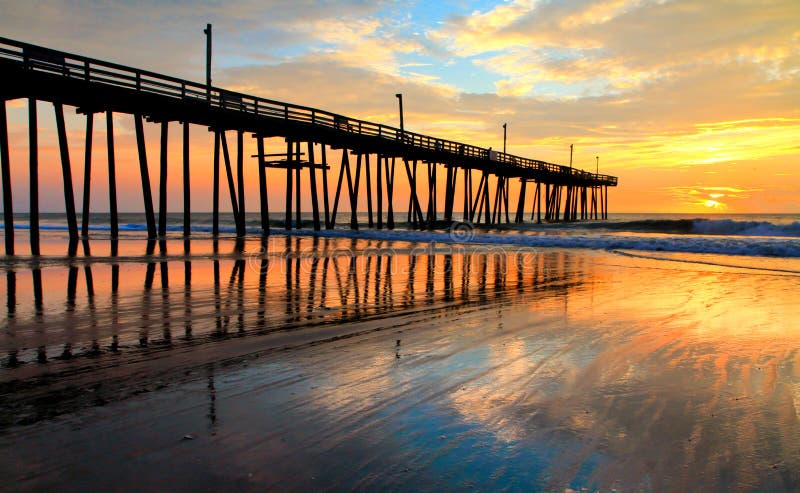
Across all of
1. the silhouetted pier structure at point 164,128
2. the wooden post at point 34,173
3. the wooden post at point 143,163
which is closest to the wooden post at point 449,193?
the silhouetted pier structure at point 164,128

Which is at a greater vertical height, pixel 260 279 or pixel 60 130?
pixel 60 130

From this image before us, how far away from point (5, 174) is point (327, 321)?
11353mm

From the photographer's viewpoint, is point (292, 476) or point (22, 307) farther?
point (22, 307)

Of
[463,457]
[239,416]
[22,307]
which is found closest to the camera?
[463,457]

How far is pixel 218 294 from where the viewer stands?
7.95 meters

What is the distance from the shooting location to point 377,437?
2.95 metres

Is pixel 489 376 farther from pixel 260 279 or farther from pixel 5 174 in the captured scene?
pixel 5 174

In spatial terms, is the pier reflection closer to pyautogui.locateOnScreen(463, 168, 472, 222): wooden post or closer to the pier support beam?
the pier support beam

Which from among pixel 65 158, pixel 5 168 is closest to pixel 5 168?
pixel 5 168

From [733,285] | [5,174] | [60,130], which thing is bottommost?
[733,285]

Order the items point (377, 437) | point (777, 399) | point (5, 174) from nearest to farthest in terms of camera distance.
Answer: point (377, 437) < point (777, 399) < point (5, 174)

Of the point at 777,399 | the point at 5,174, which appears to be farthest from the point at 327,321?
the point at 5,174

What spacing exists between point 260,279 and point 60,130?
1013 cm

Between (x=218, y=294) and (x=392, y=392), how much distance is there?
4982 millimetres
